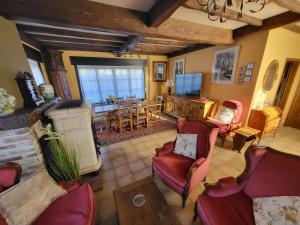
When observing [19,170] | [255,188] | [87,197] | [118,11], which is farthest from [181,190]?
[118,11]

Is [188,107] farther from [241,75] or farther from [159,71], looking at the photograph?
[159,71]

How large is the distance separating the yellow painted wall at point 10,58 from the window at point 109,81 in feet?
9.12

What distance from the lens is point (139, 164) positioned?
7.52 feet

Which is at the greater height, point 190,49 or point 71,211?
point 190,49

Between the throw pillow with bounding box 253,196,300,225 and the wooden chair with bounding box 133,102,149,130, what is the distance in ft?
9.48

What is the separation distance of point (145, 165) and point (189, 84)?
3.10m

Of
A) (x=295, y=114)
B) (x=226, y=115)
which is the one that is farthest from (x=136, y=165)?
(x=295, y=114)

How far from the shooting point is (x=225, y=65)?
126 inches

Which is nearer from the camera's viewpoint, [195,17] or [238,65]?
[195,17]

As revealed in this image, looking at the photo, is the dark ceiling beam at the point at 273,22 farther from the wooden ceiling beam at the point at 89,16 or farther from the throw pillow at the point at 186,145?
the throw pillow at the point at 186,145

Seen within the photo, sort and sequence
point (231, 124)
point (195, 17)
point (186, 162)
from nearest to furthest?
point (186, 162)
point (195, 17)
point (231, 124)

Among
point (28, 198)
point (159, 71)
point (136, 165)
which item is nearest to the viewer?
point (28, 198)

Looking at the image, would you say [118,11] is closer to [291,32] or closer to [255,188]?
[255,188]

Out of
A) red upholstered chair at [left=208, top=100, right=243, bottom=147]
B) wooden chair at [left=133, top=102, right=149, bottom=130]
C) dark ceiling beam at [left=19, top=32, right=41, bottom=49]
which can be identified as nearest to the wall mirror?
red upholstered chair at [left=208, top=100, right=243, bottom=147]
